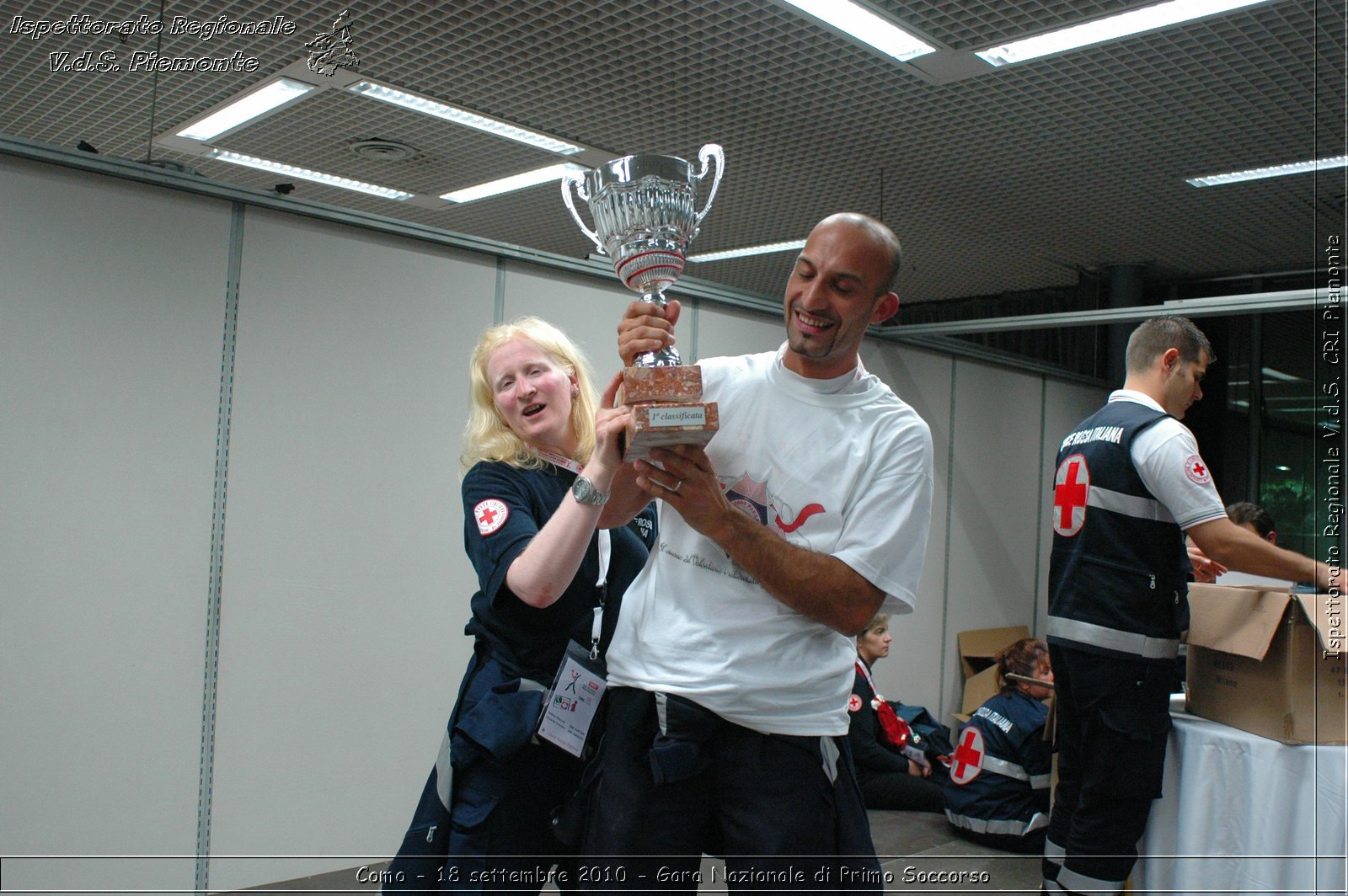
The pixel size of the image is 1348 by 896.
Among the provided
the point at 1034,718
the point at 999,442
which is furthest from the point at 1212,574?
the point at 999,442

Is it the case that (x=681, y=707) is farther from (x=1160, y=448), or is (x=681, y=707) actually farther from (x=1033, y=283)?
(x=1033, y=283)

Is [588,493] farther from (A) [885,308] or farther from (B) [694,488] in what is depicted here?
(A) [885,308]

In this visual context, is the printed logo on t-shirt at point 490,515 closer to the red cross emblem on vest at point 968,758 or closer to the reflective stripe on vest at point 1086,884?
the reflective stripe on vest at point 1086,884

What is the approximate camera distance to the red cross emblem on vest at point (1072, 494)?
271cm

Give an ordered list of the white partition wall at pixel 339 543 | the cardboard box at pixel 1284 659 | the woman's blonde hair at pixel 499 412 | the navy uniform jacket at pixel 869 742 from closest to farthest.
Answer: the woman's blonde hair at pixel 499 412
the cardboard box at pixel 1284 659
the white partition wall at pixel 339 543
the navy uniform jacket at pixel 869 742

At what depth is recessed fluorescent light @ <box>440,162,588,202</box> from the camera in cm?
531

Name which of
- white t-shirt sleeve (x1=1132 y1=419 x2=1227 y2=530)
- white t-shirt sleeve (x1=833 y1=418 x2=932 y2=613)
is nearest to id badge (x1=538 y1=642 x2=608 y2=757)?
white t-shirt sleeve (x1=833 y1=418 x2=932 y2=613)

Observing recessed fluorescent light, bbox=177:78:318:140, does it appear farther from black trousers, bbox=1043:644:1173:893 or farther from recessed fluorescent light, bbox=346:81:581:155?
black trousers, bbox=1043:644:1173:893

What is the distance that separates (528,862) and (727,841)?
437 mm

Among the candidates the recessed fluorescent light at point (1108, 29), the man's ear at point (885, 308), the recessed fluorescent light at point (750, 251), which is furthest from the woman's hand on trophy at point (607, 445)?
the recessed fluorescent light at point (750, 251)

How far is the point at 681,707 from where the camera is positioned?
1216 mm

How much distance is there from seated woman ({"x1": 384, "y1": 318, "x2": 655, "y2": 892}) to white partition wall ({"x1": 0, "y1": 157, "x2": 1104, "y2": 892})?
1.38m

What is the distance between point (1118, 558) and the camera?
103 inches

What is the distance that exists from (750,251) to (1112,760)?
475 cm
